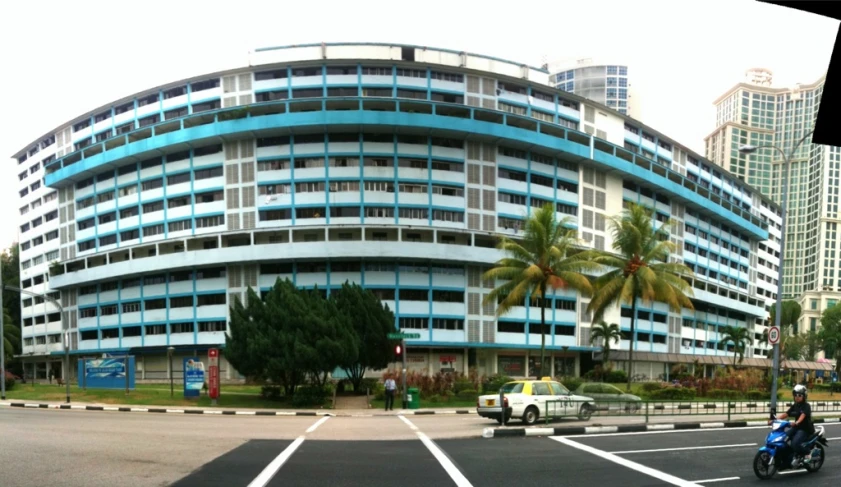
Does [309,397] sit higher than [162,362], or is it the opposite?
[309,397]

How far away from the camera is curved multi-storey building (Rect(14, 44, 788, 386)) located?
51.5 metres

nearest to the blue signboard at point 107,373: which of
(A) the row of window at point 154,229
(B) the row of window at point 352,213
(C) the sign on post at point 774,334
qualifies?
(A) the row of window at point 154,229

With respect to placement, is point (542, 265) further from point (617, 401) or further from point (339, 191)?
point (339, 191)

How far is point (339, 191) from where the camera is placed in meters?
51.4

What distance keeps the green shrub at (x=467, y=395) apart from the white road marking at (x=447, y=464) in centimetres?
1739

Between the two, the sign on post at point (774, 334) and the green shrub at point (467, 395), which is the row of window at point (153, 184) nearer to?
the green shrub at point (467, 395)

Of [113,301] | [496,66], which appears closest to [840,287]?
[496,66]

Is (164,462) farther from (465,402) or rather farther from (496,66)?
(496,66)

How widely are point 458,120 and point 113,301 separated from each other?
3894 centimetres

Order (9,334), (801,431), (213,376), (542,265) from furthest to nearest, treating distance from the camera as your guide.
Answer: (9,334) → (542,265) → (213,376) → (801,431)

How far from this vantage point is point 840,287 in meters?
133

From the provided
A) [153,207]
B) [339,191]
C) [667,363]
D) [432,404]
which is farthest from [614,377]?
[153,207]

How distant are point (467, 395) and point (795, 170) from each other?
125 m

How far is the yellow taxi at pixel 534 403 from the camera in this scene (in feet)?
62.6
